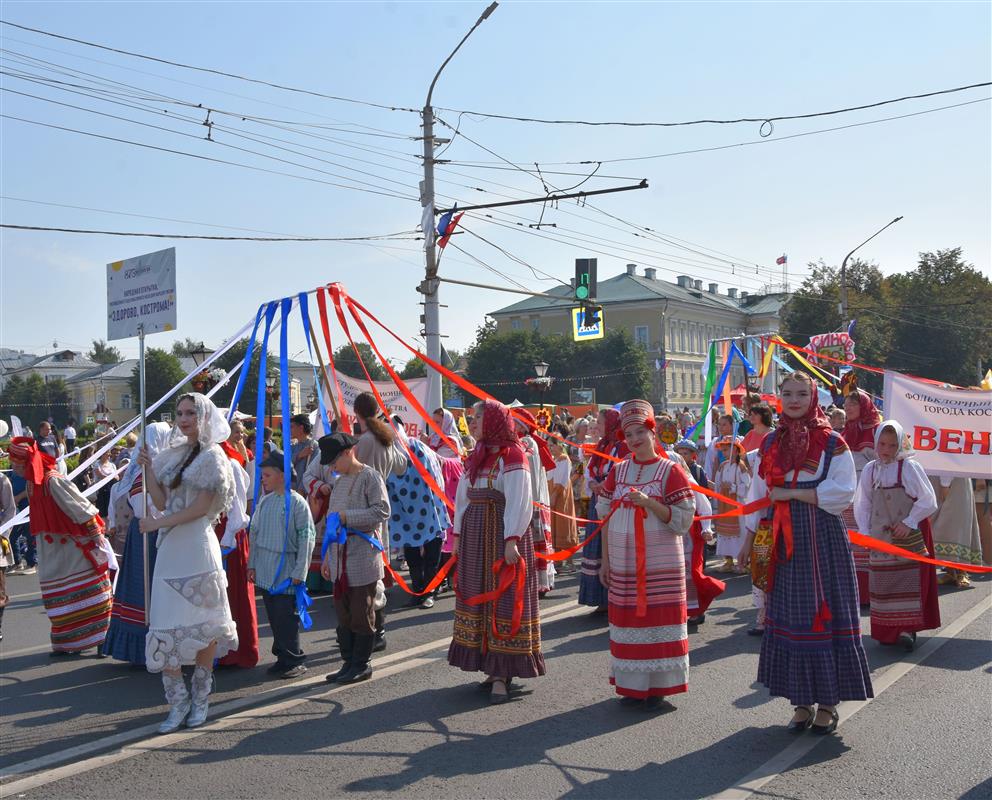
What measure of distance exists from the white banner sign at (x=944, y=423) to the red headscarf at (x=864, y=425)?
0.36 meters

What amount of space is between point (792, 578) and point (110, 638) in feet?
16.9

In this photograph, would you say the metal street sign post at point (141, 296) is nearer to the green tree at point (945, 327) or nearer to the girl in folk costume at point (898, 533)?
the girl in folk costume at point (898, 533)

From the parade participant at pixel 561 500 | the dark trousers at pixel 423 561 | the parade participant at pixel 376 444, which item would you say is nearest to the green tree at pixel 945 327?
the parade participant at pixel 561 500

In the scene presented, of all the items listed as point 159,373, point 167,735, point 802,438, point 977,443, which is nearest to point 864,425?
point 977,443

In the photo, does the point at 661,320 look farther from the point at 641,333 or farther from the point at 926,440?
the point at 926,440

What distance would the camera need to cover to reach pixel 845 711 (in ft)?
19.2

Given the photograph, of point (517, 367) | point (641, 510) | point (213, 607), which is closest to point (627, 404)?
point (641, 510)

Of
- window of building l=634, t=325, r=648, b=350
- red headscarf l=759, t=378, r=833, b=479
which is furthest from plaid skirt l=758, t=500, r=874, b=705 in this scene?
window of building l=634, t=325, r=648, b=350

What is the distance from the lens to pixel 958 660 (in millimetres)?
7109

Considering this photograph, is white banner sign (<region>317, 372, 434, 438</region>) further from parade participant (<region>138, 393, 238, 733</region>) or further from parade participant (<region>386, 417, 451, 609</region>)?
parade participant (<region>138, 393, 238, 733</region>)

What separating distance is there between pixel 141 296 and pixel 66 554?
2209 mm

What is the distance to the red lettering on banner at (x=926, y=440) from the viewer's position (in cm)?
915

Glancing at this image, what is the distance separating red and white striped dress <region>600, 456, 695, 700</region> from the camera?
5918 millimetres

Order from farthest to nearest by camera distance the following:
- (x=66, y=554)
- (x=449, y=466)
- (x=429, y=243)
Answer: (x=429, y=243) < (x=449, y=466) < (x=66, y=554)
